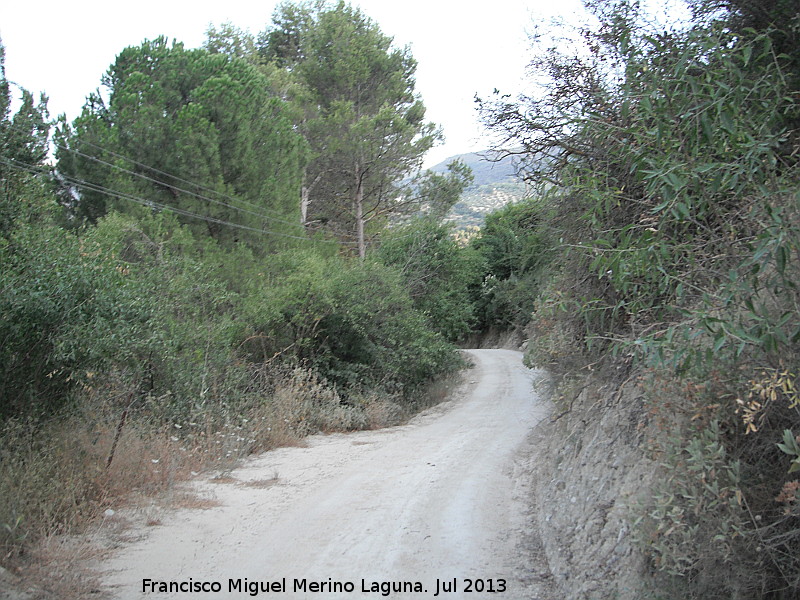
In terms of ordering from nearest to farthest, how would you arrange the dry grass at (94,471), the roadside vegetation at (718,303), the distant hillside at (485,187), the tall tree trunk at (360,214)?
1. the roadside vegetation at (718,303)
2. the dry grass at (94,471)
3. the distant hillside at (485,187)
4. the tall tree trunk at (360,214)

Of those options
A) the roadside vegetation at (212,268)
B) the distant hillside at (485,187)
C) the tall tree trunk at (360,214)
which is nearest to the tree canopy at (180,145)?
the roadside vegetation at (212,268)

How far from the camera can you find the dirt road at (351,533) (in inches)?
228

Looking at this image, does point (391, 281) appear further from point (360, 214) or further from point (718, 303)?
point (718, 303)

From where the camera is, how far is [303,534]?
7.16 metres

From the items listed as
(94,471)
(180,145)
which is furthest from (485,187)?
(94,471)

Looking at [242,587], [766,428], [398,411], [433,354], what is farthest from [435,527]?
[433,354]

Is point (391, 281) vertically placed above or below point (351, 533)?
above

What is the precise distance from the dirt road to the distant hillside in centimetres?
455

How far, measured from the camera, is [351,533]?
716 cm

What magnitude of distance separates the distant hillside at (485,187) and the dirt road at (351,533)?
14.9 feet

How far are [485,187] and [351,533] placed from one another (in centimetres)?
3071

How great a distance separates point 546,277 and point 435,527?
4.34m

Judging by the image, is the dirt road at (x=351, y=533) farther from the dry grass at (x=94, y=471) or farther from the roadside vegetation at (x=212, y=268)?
the roadside vegetation at (x=212, y=268)

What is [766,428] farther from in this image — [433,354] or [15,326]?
[433,354]
